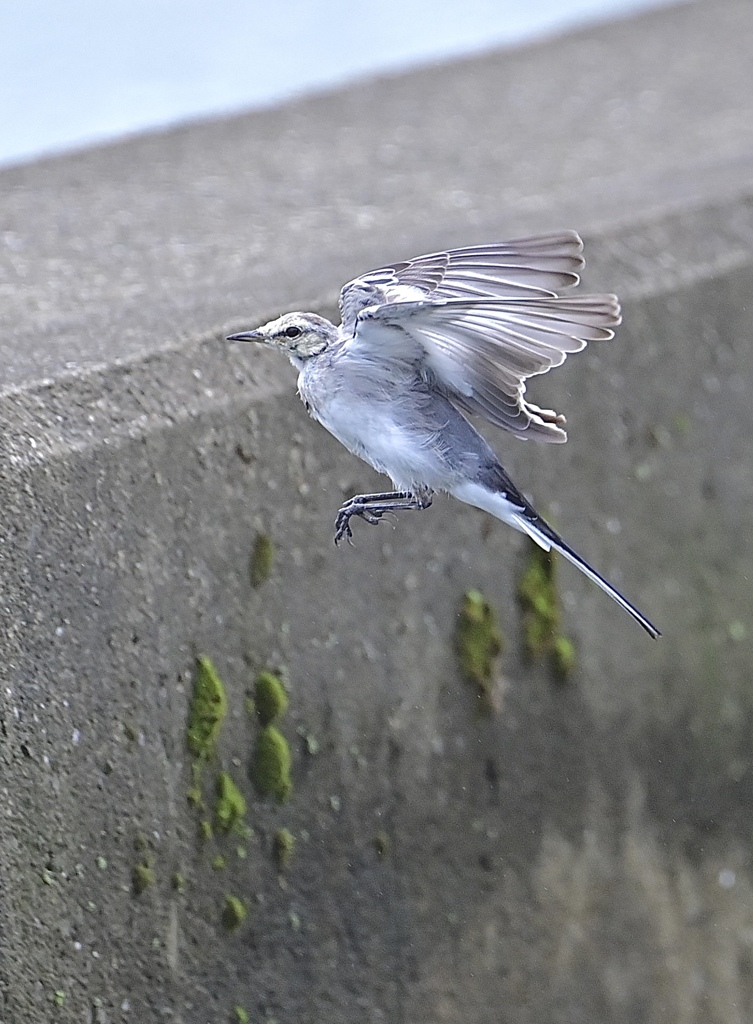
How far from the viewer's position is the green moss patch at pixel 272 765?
3371 millimetres

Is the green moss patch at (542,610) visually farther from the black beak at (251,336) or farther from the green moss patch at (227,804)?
the black beak at (251,336)

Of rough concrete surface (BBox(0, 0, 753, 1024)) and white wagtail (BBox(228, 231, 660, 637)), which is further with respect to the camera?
rough concrete surface (BBox(0, 0, 753, 1024))

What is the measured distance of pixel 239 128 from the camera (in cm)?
610

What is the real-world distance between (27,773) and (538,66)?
489 centimetres

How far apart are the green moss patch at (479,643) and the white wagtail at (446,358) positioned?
0.63 m

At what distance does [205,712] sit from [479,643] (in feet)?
2.70

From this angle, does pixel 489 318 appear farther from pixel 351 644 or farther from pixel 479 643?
pixel 479 643

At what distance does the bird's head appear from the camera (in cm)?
311

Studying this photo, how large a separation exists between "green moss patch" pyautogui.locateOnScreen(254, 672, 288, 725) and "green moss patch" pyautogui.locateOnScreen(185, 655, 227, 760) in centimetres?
12

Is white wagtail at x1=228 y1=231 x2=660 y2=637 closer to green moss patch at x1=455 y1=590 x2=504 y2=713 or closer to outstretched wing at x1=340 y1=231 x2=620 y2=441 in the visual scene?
outstretched wing at x1=340 y1=231 x2=620 y2=441

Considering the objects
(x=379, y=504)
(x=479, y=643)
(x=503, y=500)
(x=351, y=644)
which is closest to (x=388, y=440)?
(x=379, y=504)

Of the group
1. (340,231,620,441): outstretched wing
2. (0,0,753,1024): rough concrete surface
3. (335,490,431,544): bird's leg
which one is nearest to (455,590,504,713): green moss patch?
(0,0,753,1024): rough concrete surface

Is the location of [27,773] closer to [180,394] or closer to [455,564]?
[180,394]

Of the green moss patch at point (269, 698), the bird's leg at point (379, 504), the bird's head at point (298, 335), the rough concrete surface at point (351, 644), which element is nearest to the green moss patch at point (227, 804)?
the rough concrete surface at point (351, 644)
